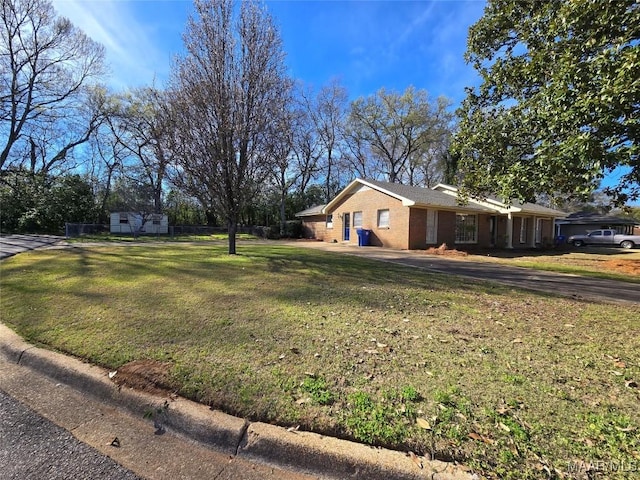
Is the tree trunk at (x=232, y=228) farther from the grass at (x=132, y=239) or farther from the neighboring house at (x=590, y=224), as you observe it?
the neighboring house at (x=590, y=224)

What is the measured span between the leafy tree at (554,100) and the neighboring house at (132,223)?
27.7 m

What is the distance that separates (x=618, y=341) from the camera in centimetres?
377

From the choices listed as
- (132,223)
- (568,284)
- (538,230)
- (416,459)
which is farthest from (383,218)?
(132,223)

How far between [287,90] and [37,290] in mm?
Result: 8395

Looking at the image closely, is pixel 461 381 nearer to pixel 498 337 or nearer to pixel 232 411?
pixel 498 337

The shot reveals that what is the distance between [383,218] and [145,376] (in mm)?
16569

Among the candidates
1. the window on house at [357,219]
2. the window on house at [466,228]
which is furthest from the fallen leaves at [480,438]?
the window on house at [357,219]

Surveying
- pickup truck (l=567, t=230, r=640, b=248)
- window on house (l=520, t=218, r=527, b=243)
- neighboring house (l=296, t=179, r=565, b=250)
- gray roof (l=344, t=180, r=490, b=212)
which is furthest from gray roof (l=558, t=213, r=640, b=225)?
gray roof (l=344, t=180, r=490, b=212)

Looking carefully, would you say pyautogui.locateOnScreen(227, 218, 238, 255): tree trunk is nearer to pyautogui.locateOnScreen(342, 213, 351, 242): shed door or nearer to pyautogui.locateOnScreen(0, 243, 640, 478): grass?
pyautogui.locateOnScreen(0, 243, 640, 478): grass

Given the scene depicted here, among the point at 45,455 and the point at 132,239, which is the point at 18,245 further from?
the point at 45,455

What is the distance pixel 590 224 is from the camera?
3469 cm

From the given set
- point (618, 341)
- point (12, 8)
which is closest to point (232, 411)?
point (618, 341)

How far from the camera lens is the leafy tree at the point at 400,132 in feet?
111

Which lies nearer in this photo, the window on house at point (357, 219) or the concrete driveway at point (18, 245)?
the concrete driveway at point (18, 245)
